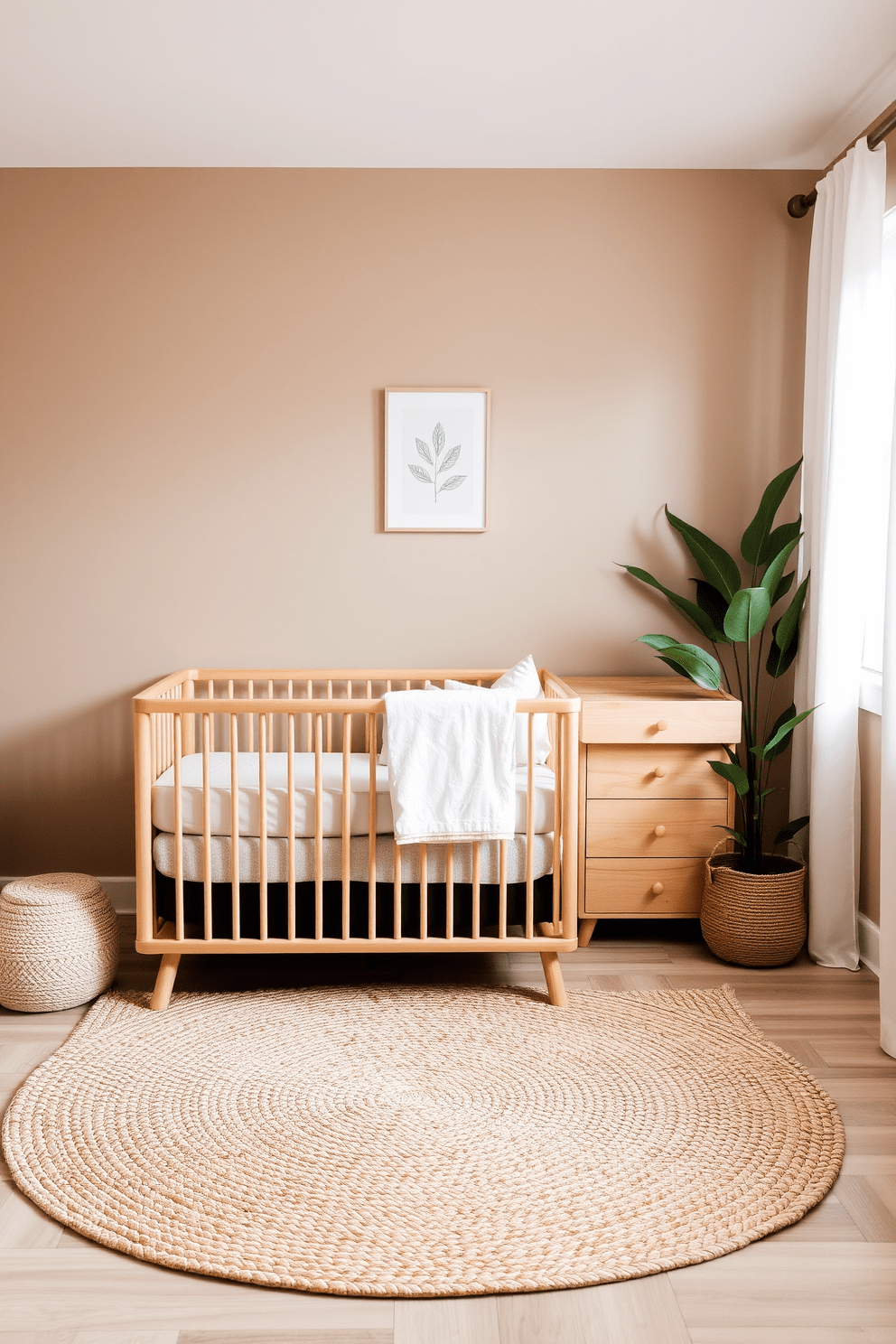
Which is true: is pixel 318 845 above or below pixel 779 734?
below

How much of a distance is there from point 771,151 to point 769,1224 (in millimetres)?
2796

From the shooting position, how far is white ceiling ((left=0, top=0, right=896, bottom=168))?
215 cm

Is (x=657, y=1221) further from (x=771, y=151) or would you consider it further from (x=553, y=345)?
(x=771, y=151)

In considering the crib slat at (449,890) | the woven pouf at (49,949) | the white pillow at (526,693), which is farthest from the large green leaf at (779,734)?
the woven pouf at (49,949)

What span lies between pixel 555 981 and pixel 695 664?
932 mm

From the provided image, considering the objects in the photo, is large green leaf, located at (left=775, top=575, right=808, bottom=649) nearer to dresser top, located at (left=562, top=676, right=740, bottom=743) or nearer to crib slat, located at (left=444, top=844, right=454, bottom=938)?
dresser top, located at (left=562, top=676, right=740, bottom=743)

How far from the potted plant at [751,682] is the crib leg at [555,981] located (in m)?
0.53

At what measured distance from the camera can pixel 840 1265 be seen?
1.49 m

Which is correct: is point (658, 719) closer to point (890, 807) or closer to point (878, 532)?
point (890, 807)

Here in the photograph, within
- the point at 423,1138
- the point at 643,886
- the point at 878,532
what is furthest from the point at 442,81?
the point at 423,1138

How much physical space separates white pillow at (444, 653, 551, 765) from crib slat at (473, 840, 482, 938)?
324 millimetres

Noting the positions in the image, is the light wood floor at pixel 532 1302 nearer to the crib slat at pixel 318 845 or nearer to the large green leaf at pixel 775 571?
the crib slat at pixel 318 845

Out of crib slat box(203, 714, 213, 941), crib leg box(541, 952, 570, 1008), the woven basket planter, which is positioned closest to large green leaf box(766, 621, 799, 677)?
the woven basket planter

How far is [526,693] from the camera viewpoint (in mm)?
2734
